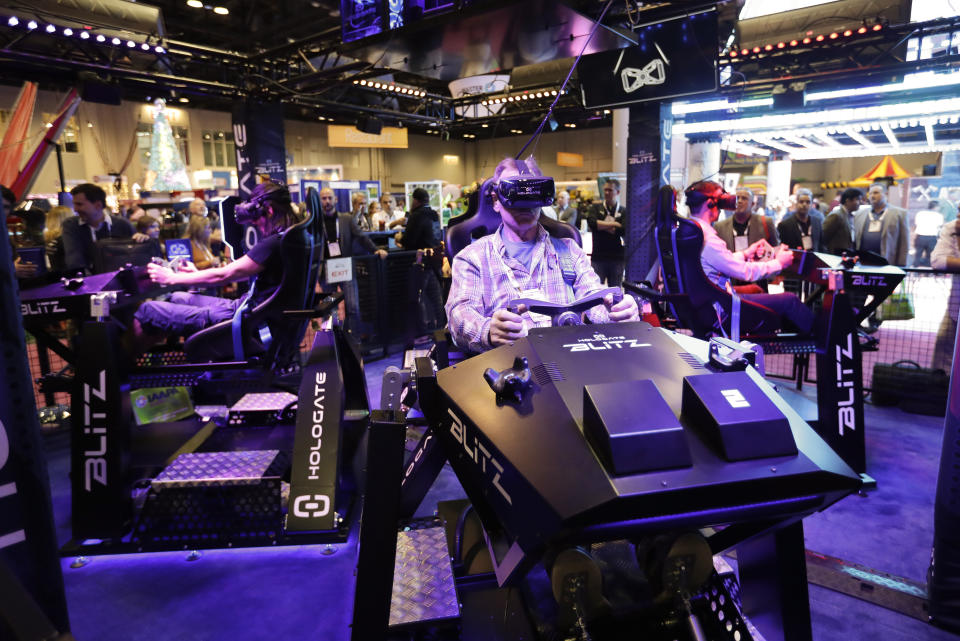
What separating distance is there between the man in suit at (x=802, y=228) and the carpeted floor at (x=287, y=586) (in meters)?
4.29

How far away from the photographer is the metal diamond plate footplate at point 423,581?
1811 millimetres

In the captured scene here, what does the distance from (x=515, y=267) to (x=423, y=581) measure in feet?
4.48

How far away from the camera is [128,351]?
142 inches

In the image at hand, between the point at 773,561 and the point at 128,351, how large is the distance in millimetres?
3655

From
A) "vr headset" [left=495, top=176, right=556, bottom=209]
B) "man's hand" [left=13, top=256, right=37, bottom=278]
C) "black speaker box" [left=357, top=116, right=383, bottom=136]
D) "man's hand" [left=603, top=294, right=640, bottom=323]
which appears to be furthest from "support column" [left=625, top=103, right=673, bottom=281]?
"black speaker box" [left=357, top=116, right=383, bottom=136]

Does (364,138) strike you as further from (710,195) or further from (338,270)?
(710,195)

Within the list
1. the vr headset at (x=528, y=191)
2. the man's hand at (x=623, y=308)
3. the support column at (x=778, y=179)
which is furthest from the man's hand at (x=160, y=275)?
the support column at (x=778, y=179)

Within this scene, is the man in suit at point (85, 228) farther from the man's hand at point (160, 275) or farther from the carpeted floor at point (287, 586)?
the carpeted floor at point (287, 586)

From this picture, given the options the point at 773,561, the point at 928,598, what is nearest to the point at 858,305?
the point at 928,598

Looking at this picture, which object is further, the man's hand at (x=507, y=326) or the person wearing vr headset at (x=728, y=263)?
the person wearing vr headset at (x=728, y=263)

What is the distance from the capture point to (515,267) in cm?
265

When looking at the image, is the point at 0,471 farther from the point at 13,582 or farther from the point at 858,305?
A: the point at 858,305

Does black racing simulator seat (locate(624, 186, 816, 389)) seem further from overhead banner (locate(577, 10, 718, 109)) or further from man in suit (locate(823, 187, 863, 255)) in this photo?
man in suit (locate(823, 187, 863, 255))

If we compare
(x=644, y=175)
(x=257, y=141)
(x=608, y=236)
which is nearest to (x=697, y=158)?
(x=644, y=175)
